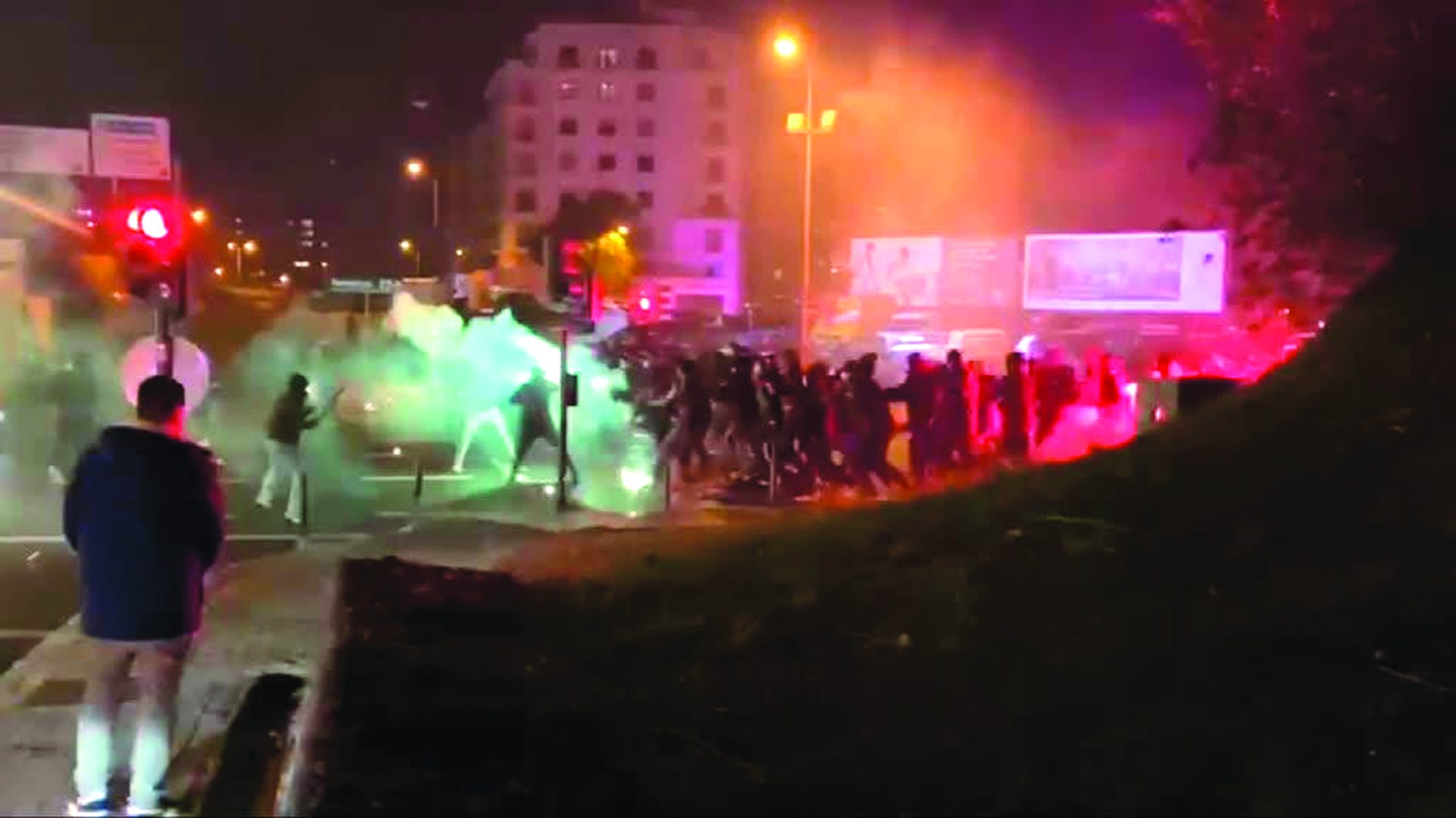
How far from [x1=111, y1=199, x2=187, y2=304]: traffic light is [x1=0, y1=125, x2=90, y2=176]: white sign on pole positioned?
14.1 meters

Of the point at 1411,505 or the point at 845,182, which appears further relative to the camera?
the point at 845,182

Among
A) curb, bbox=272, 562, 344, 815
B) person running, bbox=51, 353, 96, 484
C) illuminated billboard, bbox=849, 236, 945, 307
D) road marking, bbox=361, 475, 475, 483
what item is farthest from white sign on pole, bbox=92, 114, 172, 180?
illuminated billboard, bbox=849, 236, 945, 307

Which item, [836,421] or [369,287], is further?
[369,287]

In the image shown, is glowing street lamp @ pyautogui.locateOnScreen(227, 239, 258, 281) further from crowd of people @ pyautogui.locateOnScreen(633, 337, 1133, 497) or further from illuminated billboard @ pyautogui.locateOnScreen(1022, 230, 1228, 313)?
crowd of people @ pyautogui.locateOnScreen(633, 337, 1133, 497)

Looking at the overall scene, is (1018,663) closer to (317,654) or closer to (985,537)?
(985,537)

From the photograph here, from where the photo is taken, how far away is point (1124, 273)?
4266cm

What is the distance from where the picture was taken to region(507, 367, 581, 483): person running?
18891mm

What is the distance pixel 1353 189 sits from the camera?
879 cm

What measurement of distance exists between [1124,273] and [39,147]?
88.2ft

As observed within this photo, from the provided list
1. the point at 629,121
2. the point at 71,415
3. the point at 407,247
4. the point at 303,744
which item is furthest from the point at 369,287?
the point at 629,121

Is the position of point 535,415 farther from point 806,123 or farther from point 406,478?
point 806,123

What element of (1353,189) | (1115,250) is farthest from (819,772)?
(1115,250)

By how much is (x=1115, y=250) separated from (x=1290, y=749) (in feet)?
126

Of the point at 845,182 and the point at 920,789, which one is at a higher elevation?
the point at 845,182
